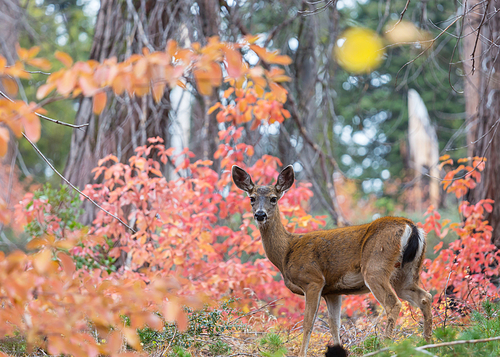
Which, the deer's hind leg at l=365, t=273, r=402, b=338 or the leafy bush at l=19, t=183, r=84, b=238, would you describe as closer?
the deer's hind leg at l=365, t=273, r=402, b=338

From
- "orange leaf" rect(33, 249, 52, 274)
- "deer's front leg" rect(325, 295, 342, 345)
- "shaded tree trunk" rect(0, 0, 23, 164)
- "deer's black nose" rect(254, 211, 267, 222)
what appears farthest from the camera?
"shaded tree trunk" rect(0, 0, 23, 164)

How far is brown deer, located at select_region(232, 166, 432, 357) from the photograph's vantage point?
4152 millimetres

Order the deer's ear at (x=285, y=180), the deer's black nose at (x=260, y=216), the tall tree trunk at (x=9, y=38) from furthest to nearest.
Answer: the tall tree trunk at (x=9, y=38) → the deer's ear at (x=285, y=180) → the deer's black nose at (x=260, y=216)

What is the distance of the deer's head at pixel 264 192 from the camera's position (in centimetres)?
486

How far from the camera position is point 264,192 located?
505 centimetres

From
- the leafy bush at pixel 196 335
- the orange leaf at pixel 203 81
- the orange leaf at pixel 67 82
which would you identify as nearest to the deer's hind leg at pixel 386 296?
the leafy bush at pixel 196 335

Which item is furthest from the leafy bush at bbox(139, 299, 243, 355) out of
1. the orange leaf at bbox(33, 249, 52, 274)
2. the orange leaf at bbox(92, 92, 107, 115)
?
the orange leaf at bbox(92, 92, 107, 115)

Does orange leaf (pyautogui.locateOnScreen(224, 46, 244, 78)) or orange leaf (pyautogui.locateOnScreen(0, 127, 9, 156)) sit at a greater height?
orange leaf (pyautogui.locateOnScreen(224, 46, 244, 78))

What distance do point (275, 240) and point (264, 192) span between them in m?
0.50

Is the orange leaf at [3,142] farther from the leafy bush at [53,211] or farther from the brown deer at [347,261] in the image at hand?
the leafy bush at [53,211]

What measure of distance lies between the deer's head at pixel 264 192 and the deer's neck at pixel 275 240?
0.22 feet

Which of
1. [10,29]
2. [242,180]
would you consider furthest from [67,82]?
[10,29]

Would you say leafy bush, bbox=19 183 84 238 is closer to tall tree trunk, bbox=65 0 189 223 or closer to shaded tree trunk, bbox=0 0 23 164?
shaded tree trunk, bbox=0 0 23 164

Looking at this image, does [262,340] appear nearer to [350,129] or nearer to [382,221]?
[382,221]
